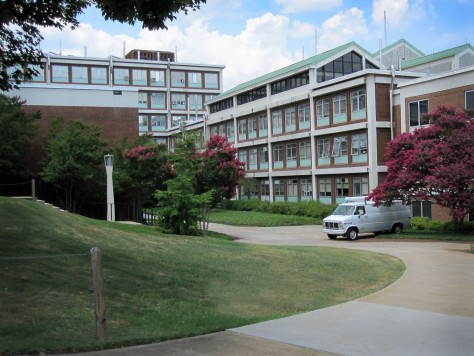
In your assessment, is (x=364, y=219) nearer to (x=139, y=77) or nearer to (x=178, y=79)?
(x=139, y=77)

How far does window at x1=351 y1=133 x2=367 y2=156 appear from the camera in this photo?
4138 centimetres

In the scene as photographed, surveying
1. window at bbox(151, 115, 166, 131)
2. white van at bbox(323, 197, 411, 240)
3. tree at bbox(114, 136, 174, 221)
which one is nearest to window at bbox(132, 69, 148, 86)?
window at bbox(151, 115, 166, 131)

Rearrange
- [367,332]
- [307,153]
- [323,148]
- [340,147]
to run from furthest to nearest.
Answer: [307,153]
[323,148]
[340,147]
[367,332]

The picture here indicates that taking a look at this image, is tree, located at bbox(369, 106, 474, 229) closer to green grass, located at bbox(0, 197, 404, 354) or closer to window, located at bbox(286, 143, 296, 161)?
green grass, located at bbox(0, 197, 404, 354)

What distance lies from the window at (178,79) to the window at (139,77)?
15.0 ft

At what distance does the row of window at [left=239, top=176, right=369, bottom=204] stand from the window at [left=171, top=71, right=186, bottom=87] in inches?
1284

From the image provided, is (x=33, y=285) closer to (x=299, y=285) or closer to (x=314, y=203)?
(x=299, y=285)

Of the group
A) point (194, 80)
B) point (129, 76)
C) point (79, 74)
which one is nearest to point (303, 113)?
point (194, 80)

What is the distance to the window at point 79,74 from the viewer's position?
80375mm

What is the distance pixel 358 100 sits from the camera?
41625mm

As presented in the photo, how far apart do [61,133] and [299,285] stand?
2331 centimetres

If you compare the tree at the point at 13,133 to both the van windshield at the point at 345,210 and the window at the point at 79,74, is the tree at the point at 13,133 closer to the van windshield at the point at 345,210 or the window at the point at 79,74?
the van windshield at the point at 345,210

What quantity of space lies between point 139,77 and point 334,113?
48785 millimetres

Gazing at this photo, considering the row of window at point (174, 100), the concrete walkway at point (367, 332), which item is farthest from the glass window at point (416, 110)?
the row of window at point (174, 100)
